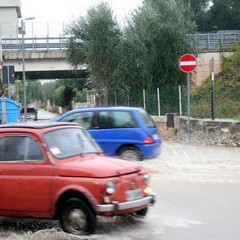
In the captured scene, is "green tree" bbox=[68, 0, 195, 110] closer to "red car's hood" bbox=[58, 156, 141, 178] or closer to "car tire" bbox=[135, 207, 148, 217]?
"car tire" bbox=[135, 207, 148, 217]

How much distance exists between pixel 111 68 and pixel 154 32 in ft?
11.7

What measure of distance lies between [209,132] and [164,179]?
7427 mm

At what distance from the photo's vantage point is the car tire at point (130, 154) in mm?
13812

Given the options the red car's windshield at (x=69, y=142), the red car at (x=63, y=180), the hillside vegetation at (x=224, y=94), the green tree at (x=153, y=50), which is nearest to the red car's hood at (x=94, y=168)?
the red car at (x=63, y=180)

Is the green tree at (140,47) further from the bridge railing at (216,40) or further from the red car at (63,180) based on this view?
the red car at (63,180)

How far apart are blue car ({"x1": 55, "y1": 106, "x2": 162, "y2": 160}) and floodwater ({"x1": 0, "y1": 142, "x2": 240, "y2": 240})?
1.82 ft

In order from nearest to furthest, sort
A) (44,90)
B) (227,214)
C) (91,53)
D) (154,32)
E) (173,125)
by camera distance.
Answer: (227,214) < (173,125) < (154,32) < (91,53) < (44,90)

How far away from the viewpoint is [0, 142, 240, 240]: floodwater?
7.52 meters

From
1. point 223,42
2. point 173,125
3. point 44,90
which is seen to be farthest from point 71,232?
point 44,90

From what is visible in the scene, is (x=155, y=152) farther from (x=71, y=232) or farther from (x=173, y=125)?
(x=173, y=125)

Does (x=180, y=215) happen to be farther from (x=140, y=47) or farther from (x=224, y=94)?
(x=224, y=94)

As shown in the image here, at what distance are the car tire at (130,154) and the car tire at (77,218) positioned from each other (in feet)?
21.2

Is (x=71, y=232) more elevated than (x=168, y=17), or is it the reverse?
(x=168, y=17)

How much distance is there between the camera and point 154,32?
31.9 m
